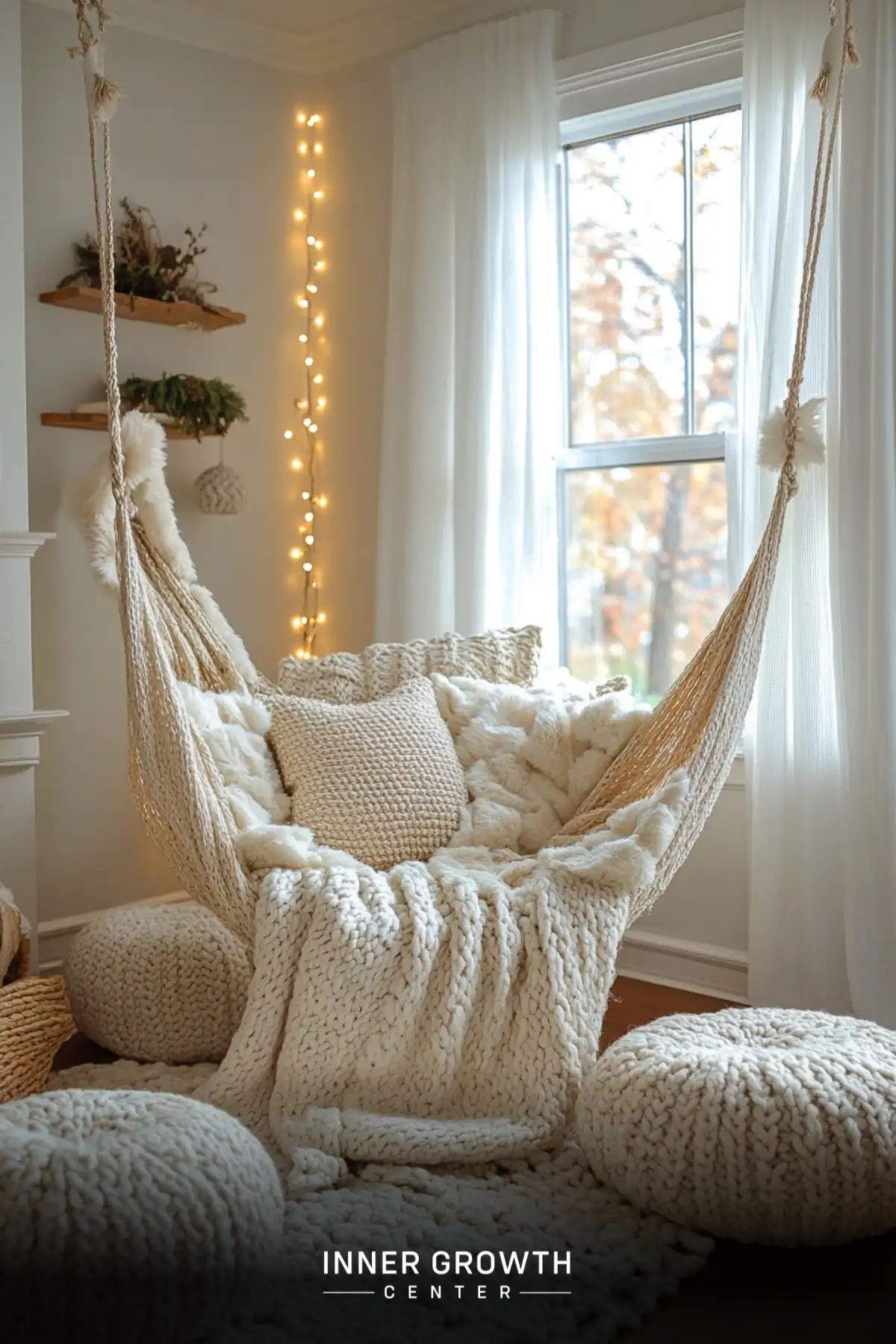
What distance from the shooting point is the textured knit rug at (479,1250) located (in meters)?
1.52

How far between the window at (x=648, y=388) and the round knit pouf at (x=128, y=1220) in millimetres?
1839

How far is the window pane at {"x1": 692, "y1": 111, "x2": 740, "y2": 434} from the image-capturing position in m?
2.94

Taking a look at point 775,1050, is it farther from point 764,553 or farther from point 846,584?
point 846,584

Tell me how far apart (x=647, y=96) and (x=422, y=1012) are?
2.12 metres

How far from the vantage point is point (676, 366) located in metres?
3.04

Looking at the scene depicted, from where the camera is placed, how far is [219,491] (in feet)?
10.8

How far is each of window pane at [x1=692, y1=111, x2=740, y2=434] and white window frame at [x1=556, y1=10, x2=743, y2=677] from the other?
0.12ft

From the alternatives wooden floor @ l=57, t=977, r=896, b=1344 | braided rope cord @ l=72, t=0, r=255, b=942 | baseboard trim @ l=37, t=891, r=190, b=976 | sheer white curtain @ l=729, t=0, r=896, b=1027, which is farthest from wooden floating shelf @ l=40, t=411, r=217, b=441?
wooden floor @ l=57, t=977, r=896, b=1344

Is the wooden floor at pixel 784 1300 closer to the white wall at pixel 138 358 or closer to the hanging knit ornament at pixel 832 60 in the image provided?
the hanging knit ornament at pixel 832 60

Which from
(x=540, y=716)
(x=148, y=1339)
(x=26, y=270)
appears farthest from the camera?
(x=26, y=270)

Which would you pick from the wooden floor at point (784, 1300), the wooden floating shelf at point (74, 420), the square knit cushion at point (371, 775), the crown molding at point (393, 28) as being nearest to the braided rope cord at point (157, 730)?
the square knit cushion at point (371, 775)

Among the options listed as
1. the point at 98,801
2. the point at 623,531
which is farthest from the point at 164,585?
the point at 623,531

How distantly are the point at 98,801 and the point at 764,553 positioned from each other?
1.79 meters

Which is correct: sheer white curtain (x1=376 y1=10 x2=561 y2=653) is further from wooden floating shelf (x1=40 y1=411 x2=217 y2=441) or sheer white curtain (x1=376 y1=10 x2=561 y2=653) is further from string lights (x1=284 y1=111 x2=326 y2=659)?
wooden floating shelf (x1=40 y1=411 x2=217 y2=441)
